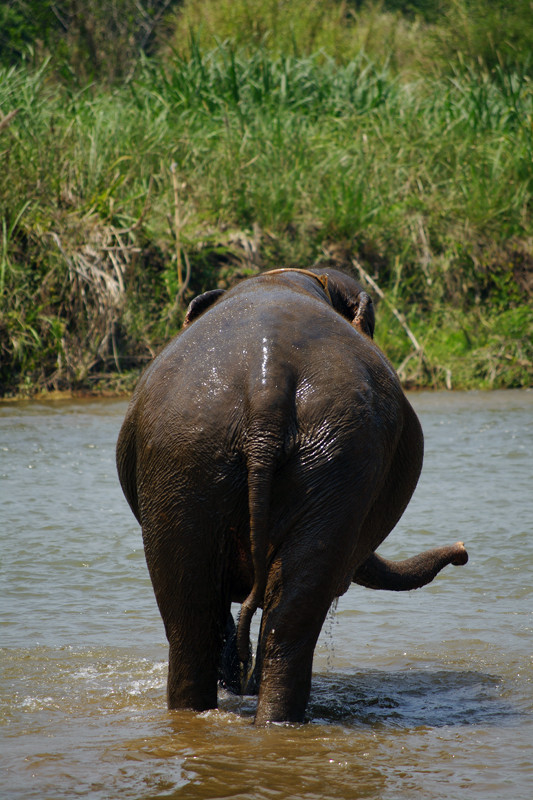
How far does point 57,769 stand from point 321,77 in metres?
14.4

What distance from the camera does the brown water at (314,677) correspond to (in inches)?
122

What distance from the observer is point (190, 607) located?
331 centimetres

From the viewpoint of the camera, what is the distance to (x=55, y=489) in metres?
7.81

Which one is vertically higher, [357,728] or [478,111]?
[478,111]

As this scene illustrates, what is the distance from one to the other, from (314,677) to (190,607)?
1.14 meters

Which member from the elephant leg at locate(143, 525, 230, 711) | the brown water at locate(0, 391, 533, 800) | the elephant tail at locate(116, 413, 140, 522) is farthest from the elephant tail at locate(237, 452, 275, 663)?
the elephant tail at locate(116, 413, 140, 522)

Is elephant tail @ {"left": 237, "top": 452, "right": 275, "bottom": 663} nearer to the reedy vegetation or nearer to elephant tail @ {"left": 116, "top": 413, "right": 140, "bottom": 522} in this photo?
elephant tail @ {"left": 116, "top": 413, "right": 140, "bottom": 522}

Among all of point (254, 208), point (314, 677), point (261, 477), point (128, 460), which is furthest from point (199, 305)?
point (254, 208)

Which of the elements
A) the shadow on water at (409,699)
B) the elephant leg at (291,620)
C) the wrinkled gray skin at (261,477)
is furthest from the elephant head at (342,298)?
the shadow on water at (409,699)

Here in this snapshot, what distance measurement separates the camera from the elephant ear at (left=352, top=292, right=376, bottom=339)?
3.99 m

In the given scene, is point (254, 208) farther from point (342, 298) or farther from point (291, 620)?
point (291, 620)

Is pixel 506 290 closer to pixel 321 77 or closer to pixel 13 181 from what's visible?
pixel 321 77

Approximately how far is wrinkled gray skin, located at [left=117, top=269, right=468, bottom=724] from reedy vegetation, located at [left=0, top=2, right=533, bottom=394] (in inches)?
353

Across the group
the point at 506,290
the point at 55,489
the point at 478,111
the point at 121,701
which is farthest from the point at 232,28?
the point at 121,701
